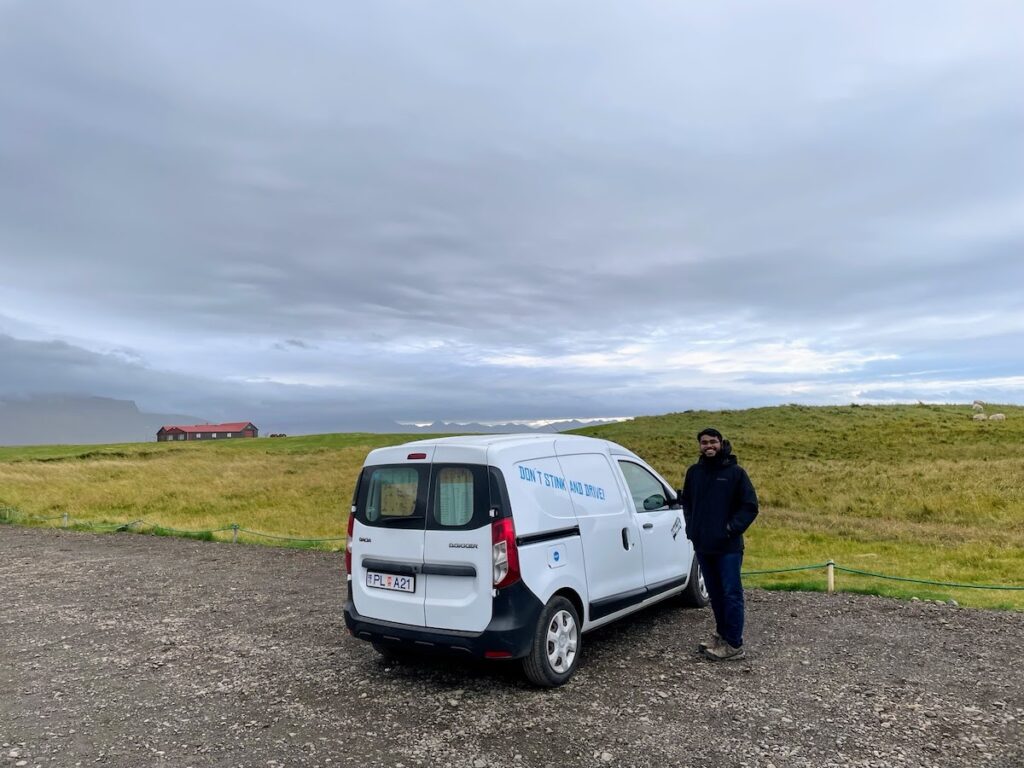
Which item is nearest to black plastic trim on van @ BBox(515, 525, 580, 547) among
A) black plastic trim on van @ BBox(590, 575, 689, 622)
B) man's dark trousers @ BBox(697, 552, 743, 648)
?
black plastic trim on van @ BBox(590, 575, 689, 622)

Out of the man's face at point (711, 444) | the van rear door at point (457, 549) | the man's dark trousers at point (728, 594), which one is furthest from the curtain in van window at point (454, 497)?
the man's dark trousers at point (728, 594)

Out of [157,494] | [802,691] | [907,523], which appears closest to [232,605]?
[802,691]

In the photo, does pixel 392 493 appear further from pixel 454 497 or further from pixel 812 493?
pixel 812 493

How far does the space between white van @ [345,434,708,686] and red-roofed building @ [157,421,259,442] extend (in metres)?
135

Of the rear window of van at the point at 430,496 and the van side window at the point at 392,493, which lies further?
the van side window at the point at 392,493

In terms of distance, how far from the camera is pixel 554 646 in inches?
235

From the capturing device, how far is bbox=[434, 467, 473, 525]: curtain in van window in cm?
588

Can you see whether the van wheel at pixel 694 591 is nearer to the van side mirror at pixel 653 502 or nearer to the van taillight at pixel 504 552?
the van side mirror at pixel 653 502

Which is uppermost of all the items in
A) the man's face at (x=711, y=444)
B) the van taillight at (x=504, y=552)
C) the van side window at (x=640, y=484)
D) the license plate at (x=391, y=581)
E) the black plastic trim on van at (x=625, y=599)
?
the man's face at (x=711, y=444)

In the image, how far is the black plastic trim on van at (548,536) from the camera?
5.73 m

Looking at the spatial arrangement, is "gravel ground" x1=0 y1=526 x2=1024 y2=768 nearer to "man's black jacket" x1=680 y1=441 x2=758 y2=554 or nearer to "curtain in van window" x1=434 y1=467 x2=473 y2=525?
"man's black jacket" x1=680 y1=441 x2=758 y2=554

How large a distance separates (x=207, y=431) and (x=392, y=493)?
141 m

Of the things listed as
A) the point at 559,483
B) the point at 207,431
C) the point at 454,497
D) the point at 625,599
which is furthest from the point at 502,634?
the point at 207,431

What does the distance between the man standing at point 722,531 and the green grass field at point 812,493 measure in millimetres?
3940
